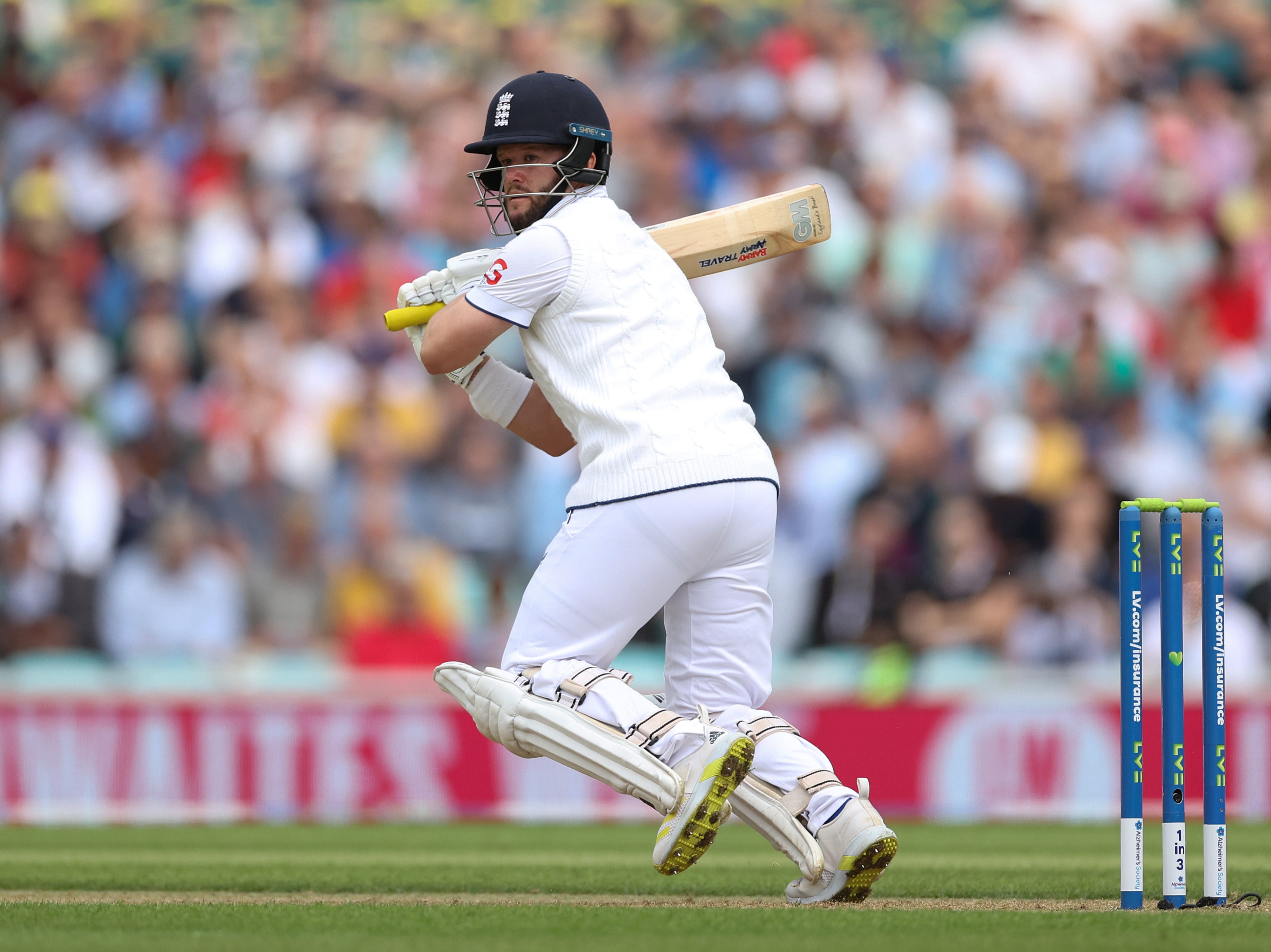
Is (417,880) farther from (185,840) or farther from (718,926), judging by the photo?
(185,840)

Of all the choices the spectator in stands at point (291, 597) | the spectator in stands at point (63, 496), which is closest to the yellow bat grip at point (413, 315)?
the spectator in stands at point (291, 597)

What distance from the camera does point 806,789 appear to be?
4211 millimetres

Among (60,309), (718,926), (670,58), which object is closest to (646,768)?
(718,926)

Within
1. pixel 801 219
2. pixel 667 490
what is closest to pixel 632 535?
pixel 667 490

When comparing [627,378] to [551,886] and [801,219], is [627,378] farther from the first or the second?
[551,886]

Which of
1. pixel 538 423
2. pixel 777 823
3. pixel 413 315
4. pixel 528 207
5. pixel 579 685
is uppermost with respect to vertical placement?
pixel 528 207

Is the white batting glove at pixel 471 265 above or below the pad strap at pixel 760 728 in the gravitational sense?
above

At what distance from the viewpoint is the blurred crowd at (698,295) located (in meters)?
8.60

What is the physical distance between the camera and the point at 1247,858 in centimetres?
567

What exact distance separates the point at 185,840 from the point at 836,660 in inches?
118

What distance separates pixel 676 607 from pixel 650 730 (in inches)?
13.3

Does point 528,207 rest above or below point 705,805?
above

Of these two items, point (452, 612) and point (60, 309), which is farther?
point (60, 309)

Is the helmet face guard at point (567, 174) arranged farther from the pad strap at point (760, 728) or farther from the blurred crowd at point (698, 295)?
the blurred crowd at point (698, 295)
